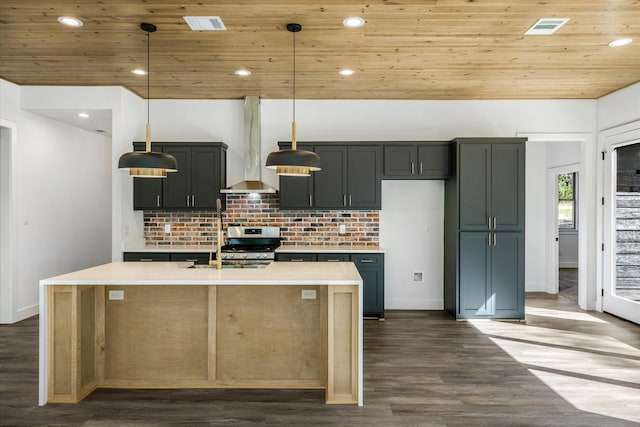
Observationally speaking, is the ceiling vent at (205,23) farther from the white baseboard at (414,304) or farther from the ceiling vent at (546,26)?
the white baseboard at (414,304)

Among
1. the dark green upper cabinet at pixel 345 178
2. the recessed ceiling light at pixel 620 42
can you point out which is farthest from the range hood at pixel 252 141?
the recessed ceiling light at pixel 620 42

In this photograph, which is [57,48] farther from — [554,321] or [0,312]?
[554,321]

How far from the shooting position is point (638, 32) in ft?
12.4

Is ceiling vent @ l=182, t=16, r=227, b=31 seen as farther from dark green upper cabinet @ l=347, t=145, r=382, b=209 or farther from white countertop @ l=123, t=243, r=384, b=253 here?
white countertop @ l=123, t=243, r=384, b=253

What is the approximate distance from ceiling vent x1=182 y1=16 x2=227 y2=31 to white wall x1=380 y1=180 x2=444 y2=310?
3261mm

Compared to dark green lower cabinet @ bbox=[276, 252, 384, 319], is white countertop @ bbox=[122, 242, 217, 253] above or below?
above

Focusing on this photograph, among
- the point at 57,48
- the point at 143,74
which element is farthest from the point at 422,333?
the point at 57,48

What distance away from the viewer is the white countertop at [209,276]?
305 centimetres

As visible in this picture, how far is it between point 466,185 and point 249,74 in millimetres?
2891

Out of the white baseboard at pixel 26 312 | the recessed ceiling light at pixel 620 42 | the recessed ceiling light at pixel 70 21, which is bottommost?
the white baseboard at pixel 26 312

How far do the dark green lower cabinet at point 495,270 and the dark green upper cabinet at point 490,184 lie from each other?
17 cm

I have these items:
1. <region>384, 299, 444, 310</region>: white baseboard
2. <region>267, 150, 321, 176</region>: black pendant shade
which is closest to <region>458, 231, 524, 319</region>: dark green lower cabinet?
<region>384, 299, 444, 310</region>: white baseboard

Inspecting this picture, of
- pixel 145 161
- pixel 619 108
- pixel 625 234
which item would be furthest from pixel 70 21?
pixel 625 234

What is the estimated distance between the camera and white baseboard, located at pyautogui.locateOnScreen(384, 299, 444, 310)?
240 inches
